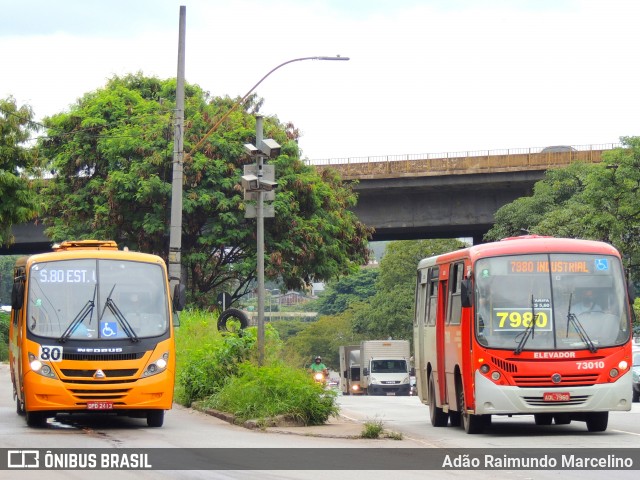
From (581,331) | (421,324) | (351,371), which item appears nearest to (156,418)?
(421,324)

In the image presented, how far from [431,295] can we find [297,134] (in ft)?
88.6

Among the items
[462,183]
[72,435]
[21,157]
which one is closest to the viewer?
[72,435]

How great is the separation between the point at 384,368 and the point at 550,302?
47.9 metres

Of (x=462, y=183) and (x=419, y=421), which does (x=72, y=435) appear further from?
(x=462, y=183)

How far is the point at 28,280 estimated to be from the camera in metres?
19.5

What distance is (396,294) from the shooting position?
9900 cm

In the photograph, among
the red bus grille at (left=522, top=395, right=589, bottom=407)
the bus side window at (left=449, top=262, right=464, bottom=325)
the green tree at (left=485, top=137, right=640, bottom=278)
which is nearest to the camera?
the red bus grille at (left=522, top=395, right=589, bottom=407)

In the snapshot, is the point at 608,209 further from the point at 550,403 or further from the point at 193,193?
the point at 550,403

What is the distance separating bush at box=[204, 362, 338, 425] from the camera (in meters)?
19.5

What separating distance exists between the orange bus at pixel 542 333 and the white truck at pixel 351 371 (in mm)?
49054

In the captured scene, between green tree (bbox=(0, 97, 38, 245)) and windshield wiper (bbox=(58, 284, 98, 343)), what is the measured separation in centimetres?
1381

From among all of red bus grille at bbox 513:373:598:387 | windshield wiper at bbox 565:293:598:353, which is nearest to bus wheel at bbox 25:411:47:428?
red bus grille at bbox 513:373:598:387

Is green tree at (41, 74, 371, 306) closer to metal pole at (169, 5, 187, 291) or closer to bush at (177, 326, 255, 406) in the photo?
metal pole at (169, 5, 187, 291)

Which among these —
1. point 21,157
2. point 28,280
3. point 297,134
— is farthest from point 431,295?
point 297,134
